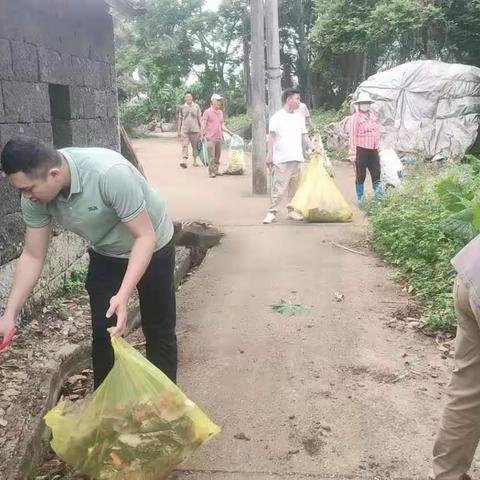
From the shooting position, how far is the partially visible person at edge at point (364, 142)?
7.95 metres

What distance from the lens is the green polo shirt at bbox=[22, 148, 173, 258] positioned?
2.44 metres

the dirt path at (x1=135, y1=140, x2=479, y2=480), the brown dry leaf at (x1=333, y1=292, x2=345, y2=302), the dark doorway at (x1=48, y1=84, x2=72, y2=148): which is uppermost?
the dark doorway at (x1=48, y1=84, x2=72, y2=148)

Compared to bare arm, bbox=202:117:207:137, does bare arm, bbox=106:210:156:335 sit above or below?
below

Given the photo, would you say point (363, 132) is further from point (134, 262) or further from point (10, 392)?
point (134, 262)

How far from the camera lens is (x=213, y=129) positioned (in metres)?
12.3

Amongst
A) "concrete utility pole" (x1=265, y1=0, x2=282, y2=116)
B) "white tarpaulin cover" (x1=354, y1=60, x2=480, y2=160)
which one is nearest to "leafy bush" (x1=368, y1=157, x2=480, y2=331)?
"concrete utility pole" (x1=265, y1=0, x2=282, y2=116)

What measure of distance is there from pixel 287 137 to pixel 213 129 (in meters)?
5.13

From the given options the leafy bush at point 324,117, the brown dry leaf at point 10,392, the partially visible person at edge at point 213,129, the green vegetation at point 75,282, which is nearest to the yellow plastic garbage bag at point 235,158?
the partially visible person at edge at point 213,129

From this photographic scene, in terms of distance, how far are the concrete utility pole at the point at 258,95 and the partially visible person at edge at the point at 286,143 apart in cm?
230

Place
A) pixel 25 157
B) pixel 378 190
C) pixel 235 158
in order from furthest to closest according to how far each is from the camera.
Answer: pixel 235 158 → pixel 378 190 → pixel 25 157

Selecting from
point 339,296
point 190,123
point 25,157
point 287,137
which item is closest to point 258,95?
point 287,137

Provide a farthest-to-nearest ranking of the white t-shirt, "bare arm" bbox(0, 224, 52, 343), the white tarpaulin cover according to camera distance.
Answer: the white tarpaulin cover, the white t-shirt, "bare arm" bbox(0, 224, 52, 343)

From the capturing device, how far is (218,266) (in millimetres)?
6027

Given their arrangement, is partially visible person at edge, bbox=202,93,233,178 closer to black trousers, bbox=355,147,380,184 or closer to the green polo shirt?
black trousers, bbox=355,147,380,184
